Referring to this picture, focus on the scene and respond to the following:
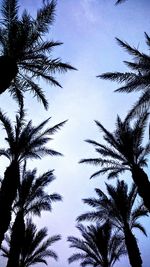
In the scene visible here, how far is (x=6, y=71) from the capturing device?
9094 millimetres

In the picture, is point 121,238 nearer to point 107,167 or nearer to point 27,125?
point 107,167

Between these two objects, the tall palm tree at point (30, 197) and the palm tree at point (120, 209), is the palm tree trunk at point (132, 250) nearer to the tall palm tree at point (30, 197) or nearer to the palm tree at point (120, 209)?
the palm tree at point (120, 209)

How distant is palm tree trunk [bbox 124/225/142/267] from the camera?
15791 millimetres

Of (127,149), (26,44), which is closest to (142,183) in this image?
(127,149)

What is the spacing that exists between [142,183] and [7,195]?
678cm

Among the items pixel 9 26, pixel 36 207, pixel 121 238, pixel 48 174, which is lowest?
pixel 121 238

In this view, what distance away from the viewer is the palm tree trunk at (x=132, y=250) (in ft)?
51.8

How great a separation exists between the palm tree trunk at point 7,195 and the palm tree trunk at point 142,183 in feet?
20.2

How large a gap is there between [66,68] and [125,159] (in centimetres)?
682

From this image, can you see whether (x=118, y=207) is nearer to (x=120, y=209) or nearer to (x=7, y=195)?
(x=120, y=209)

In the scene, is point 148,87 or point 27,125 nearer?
point 148,87

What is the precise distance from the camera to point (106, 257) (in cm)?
2005

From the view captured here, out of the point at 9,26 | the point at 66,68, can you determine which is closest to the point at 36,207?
the point at 66,68

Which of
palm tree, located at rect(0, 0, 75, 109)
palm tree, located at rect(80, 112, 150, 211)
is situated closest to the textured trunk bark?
palm tree, located at rect(0, 0, 75, 109)
